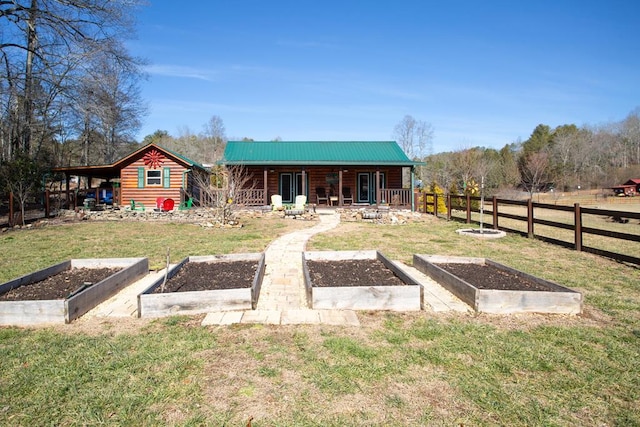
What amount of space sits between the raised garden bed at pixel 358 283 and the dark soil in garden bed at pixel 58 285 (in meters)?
3.14

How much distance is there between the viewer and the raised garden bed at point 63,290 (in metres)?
3.89

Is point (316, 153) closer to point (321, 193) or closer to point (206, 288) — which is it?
point (321, 193)

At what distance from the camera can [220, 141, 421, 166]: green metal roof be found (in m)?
19.2

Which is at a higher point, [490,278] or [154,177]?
[154,177]

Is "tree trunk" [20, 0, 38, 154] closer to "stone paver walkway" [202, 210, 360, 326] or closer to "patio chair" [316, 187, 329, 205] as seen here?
"patio chair" [316, 187, 329, 205]

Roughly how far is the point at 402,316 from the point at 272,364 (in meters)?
1.76

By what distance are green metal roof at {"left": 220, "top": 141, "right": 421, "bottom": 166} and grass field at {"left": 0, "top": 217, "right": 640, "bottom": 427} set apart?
15.3 meters

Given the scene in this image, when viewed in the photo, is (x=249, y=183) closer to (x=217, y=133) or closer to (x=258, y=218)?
(x=258, y=218)

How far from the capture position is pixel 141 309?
406 cm

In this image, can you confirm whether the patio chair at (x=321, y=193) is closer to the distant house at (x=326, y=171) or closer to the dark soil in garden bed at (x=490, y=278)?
the distant house at (x=326, y=171)

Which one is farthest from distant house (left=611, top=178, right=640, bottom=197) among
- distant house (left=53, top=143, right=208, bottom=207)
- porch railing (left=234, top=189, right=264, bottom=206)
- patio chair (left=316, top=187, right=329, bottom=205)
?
distant house (left=53, top=143, right=208, bottom=207)

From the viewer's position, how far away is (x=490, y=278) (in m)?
5.28

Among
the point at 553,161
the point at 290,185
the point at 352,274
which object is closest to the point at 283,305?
the point at 352,274

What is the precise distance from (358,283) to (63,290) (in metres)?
3.92
